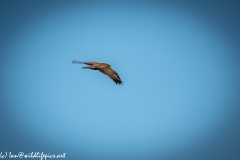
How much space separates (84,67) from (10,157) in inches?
1254

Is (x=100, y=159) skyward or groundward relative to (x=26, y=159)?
skyward

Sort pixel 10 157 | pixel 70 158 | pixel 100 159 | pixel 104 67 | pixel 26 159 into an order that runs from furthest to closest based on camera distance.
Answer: pixel 100 159 → pixel 70 158 → pixel 10 157 → pixel 26 159 → pixel 104 67

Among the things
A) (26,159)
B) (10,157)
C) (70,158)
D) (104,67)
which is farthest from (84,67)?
(70,158)

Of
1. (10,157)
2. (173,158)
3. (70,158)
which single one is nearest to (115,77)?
(10,157)

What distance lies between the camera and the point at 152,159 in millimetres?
62594

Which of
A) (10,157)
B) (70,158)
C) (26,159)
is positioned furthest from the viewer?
(70,158)

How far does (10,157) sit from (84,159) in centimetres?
2117

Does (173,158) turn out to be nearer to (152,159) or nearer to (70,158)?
(152,159)

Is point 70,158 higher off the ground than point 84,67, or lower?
higher

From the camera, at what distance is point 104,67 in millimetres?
12461

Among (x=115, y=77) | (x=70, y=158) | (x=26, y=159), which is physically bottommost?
(x=115, y=77)

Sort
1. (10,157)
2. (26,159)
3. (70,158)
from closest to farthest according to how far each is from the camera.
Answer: (26,159)
(10,157)
(70,158)

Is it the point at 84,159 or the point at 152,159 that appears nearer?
the point at 84,159

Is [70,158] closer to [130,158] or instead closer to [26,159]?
[130,158]
